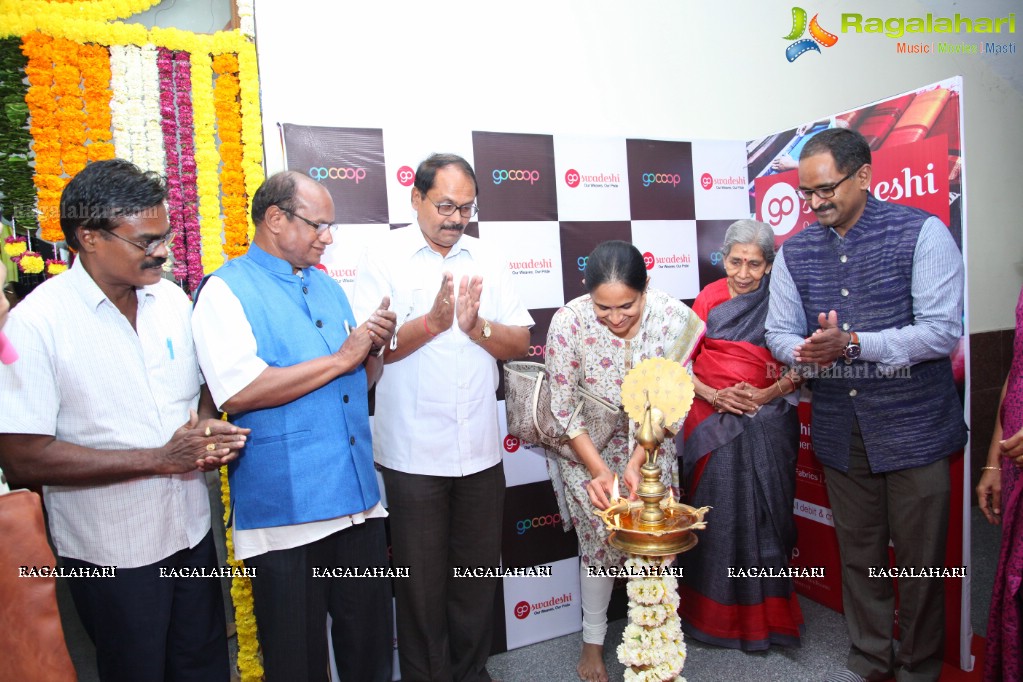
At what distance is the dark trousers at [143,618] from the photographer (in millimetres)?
1574

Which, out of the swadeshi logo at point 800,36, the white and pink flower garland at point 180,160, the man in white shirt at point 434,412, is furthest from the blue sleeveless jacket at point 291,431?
the swadeshi logo at point 800,36

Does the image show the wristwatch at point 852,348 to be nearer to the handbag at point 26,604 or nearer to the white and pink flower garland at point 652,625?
the white and pink flower garland at point 652,625

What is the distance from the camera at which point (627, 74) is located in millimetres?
3416

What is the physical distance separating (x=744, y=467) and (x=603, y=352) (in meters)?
0.84

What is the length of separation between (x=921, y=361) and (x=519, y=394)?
1.35 metres

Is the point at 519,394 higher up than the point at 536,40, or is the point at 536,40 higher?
the point at 536,40

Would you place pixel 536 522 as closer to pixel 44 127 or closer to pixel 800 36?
pixel 44 127

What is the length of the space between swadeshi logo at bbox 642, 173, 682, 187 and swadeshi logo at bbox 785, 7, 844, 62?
4.51 ft

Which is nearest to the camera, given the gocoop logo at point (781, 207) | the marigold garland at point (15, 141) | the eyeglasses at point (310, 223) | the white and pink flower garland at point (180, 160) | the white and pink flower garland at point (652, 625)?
the white and pink flower garland at point (652, 625)

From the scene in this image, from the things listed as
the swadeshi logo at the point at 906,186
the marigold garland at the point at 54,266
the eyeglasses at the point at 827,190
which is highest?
the swadeshi logo at the point at 906,186

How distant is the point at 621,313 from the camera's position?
200 cm

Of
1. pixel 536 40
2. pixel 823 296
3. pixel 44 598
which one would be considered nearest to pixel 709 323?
pixel 823 296

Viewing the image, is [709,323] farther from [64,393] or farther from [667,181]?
[64,393]

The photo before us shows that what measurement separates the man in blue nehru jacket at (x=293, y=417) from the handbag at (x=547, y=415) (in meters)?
0.54
